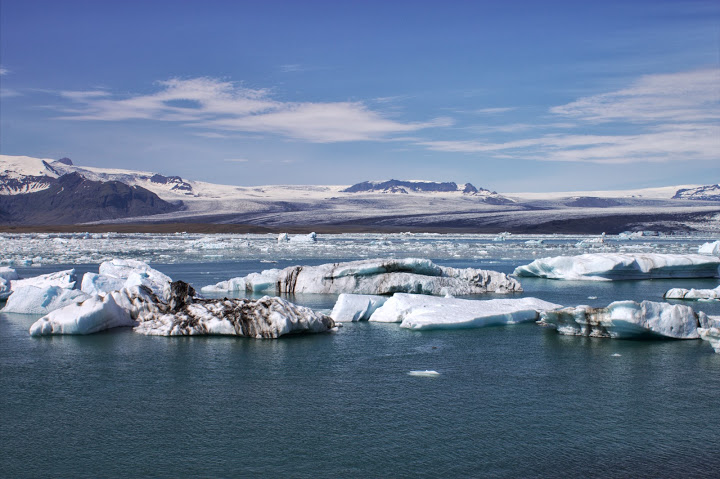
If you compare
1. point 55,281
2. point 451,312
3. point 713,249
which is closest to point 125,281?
point 55,281

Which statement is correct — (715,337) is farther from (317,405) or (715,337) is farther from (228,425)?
(228,425)

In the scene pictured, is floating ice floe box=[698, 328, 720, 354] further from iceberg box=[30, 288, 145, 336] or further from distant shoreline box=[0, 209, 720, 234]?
distant shoreline box=[0, 209, 720, 234]

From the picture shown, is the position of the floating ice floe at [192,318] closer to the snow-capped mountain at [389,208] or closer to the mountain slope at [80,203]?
the snow-capped mountain at [389,208]

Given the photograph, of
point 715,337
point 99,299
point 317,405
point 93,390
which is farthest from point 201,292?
point 715,337

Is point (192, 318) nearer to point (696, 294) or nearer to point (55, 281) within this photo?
point (55, 281)

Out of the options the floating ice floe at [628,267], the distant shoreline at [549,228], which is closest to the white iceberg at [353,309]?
the floating ice floe at [628,267]

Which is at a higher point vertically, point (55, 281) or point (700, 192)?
point (700, 192)

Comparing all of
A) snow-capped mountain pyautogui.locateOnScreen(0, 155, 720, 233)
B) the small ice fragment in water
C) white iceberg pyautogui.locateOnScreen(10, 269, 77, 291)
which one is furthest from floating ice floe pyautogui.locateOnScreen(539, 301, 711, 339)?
snow-capped mountain pyautogui.locateOnScreen(0, 155, 720, 233)
